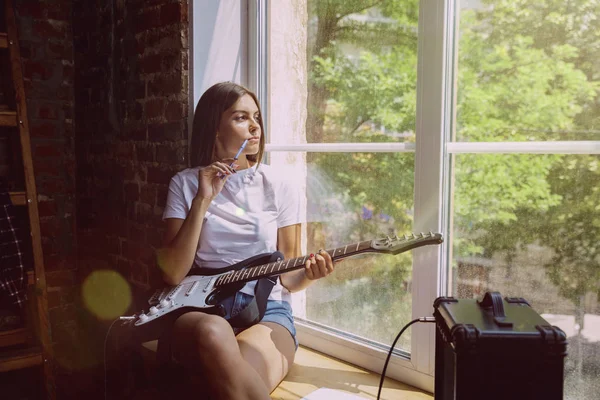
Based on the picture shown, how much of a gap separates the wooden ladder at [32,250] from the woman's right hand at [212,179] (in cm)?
Answer: 102

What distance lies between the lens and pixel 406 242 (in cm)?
144

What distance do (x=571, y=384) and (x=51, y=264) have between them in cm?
254

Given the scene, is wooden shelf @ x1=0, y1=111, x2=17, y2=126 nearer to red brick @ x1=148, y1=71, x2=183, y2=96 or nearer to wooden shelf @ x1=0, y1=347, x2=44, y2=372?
red brick @ x1=148, y1=71, x2=183, y2=96

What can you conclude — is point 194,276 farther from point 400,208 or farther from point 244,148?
point 400,208

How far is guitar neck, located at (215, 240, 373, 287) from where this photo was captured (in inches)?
60.3

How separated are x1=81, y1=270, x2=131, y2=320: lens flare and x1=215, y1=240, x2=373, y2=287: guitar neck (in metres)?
1.11

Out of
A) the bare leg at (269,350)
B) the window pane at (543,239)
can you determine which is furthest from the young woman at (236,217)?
the window pane at (543,239)

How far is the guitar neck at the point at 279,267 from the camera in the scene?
1.53 meters

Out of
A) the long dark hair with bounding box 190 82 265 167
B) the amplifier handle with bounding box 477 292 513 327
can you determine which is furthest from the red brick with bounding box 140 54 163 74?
the amplifier handle with bounding box 477 292 513 327

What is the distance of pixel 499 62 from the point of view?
148cm

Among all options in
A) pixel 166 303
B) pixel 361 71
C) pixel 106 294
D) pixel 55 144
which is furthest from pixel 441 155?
pixel 55 144

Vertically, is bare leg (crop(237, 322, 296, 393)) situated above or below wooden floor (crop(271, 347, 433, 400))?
above

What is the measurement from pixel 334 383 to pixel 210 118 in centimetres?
104

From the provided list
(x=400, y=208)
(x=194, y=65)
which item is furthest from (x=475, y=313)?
(x=194, y=65)
